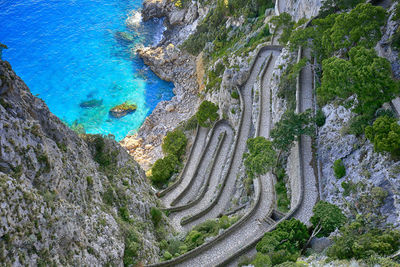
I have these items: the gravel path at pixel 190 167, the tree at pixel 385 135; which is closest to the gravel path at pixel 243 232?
the gravel path at pixel 190 167

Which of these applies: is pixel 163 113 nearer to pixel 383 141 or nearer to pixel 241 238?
pixel 241 238

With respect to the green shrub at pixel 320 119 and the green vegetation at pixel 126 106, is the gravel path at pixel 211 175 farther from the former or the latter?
the green vegetation at pixel 126 106

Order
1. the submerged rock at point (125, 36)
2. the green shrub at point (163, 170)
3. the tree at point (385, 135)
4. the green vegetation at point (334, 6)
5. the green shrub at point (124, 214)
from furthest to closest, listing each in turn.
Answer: the submerged rock at point (125, 36), the green shrub at point (163, 170), the green vegetation at point (334, 6), the green shrub at point (124, 214), the tree at point (385, 135)

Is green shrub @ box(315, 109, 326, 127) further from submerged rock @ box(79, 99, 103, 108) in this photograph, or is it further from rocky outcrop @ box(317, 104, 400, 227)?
submerged rock @ box(79, 99, 103, 108)

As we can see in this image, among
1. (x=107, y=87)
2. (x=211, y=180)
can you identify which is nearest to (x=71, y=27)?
(x=107, y=87)

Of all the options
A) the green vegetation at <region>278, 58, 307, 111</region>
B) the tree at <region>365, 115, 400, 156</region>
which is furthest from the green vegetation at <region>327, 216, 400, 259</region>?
the green vegetation at <region>278, 58, 307, 111</region>

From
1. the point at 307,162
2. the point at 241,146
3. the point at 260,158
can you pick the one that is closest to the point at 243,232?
the point at 260,158
